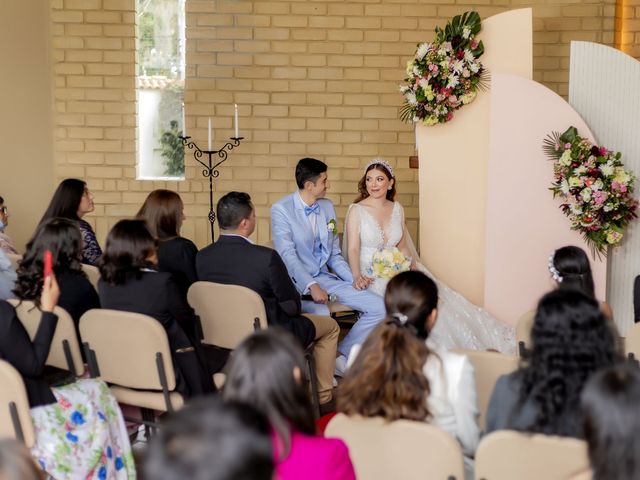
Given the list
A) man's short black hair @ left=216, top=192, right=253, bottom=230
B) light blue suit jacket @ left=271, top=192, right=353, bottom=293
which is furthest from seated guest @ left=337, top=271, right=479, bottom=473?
light blue suit jacket @ left=271, top=192, right=353, bottom=293

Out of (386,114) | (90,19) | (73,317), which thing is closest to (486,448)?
(73,317)

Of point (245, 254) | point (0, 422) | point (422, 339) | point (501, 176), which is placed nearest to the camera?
point (422, 339)

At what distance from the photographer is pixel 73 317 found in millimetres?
4168

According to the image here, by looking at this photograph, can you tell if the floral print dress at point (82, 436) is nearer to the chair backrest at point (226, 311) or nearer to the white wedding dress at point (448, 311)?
the chair backrest at point (226, 311)

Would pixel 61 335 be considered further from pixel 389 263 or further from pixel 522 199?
pixel 522 199

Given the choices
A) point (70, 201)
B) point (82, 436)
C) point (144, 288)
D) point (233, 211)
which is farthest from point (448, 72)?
point (82, 436)

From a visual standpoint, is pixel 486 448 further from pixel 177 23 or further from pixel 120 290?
pixel 177 23

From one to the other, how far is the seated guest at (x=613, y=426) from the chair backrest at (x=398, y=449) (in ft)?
2.32

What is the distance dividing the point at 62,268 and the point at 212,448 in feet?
9.67

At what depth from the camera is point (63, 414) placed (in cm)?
350

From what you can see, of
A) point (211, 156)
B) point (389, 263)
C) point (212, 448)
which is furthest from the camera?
point (211, 156)

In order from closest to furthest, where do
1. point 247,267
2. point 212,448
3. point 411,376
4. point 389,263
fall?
point 212,448, point 411,376, point 247,267, point 389,263

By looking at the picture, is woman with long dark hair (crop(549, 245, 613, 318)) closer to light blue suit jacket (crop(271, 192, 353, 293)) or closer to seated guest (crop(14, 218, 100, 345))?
light blue suit jacket (crop(271, 192, 353, 293))

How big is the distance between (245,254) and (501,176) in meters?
2.00
